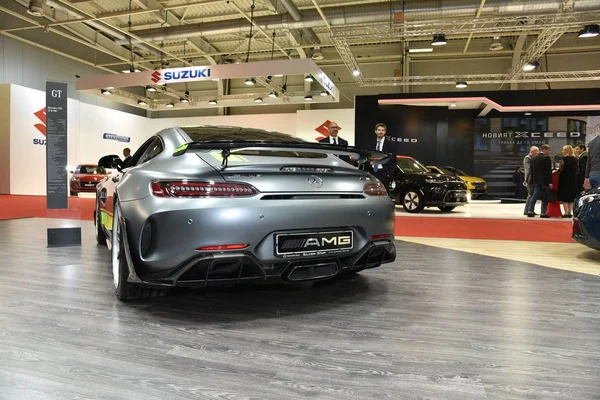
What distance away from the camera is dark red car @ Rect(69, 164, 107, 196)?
13.4 m

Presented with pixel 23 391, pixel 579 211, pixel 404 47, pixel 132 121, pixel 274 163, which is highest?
pixel 404 47

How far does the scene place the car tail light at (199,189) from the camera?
6.57 ft

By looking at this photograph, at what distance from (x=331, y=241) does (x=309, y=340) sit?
538 mm

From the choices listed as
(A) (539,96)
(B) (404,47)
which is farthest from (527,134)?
(B) (404,47)

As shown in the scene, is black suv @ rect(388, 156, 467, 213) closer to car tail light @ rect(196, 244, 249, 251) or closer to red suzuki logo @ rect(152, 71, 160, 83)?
red suzuki logo @ rect(152, 71, 160, 83)

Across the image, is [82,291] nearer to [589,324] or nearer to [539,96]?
[589,324]

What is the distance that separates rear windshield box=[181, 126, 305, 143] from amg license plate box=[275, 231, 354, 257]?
0.66m

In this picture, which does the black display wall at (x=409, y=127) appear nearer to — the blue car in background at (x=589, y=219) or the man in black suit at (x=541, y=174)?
the man in black suit at (x=541, y=174)

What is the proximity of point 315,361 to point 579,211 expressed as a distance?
3.55 metres

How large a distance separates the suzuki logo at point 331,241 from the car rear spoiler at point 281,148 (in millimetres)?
523

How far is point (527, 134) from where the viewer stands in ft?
52.4

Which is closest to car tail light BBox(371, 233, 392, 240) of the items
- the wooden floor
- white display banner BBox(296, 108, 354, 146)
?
the wooden floor

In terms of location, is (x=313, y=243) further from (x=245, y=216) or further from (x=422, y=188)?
(x=422, y=188)

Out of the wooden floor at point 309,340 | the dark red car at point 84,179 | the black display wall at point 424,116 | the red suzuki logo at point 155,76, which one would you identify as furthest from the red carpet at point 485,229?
the dark red car at point 84,179
